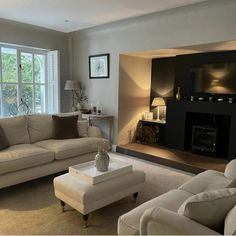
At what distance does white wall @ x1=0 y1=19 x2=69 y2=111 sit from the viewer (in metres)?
4.64

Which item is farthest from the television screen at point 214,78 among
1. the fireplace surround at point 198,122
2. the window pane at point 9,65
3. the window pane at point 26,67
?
the window pane at point 9,65

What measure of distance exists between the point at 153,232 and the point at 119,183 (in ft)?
3.51

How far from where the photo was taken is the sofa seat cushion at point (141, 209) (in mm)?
1531

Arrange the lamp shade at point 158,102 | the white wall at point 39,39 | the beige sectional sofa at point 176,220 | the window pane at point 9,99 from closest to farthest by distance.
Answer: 1. the beige sectional sofa at point 176,220
2. the white wall at point 39,39
3. the window pane at point 9,99
4. the lamp shade at point 158,102

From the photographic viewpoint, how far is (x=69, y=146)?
10.7 ft

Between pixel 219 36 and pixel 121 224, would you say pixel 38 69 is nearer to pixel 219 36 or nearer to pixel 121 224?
pixel 219 36

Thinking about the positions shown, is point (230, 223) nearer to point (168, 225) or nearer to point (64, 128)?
point (168, 225)

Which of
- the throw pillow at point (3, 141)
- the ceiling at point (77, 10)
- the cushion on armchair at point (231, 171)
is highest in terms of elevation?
the ceiling at point (77, 10)

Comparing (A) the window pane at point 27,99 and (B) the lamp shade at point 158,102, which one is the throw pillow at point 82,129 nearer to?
(B) the lamp shade at point 158,102

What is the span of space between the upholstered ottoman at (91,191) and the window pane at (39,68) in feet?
11.9

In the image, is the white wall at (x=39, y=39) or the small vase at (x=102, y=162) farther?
the white wall at (x=39, y=39)

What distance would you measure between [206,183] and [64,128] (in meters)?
2.31

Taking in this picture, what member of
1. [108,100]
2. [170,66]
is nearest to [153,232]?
[108,100]

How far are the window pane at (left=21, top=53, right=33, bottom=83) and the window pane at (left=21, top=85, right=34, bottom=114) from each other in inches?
6.2
